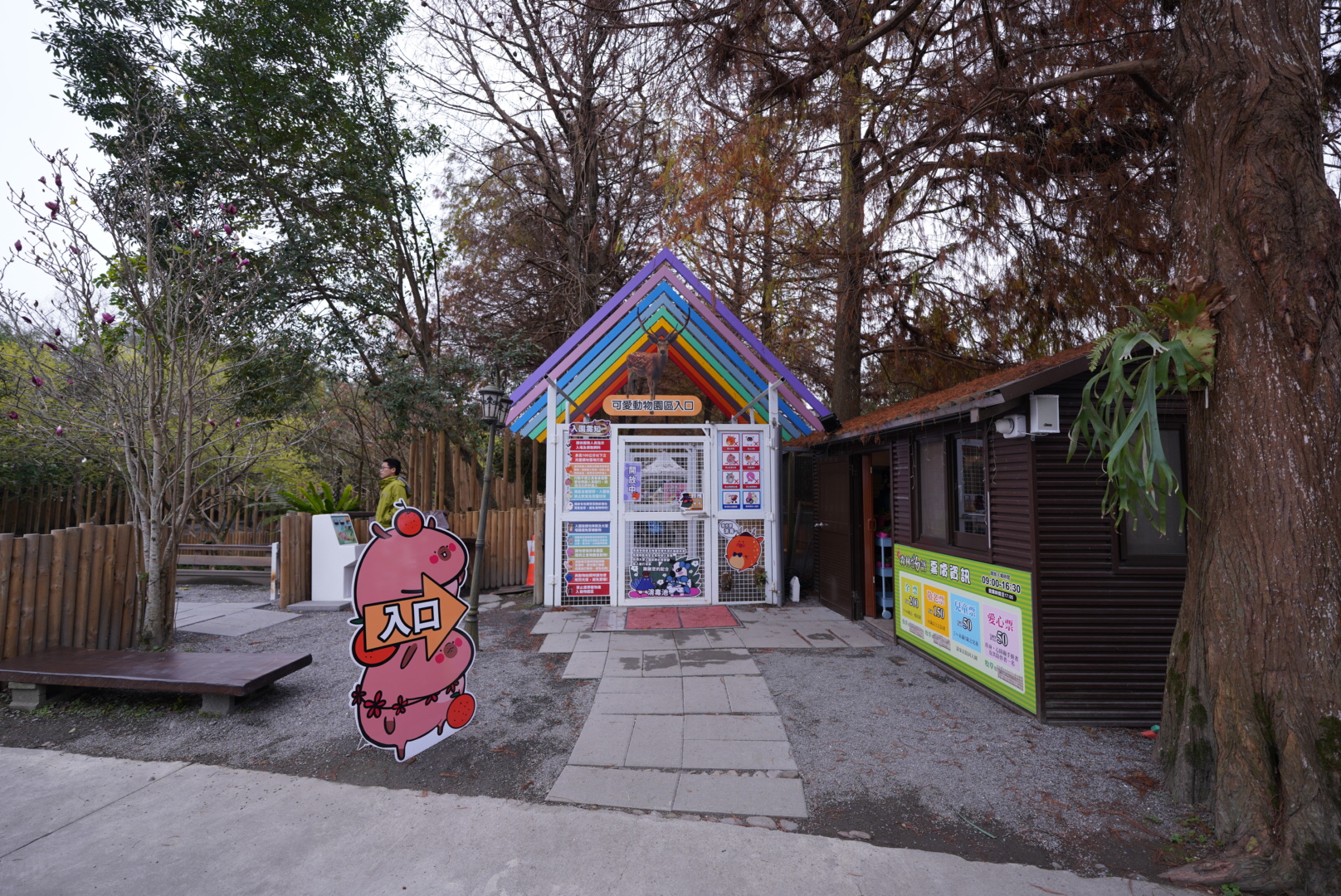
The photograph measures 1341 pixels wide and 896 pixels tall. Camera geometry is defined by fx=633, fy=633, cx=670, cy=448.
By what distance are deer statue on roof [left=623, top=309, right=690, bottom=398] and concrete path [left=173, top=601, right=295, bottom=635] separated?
5836 millimetres

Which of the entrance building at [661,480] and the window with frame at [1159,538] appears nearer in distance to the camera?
the window with frame at [1159,538]

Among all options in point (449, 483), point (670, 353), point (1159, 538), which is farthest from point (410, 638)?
point (449, 483)

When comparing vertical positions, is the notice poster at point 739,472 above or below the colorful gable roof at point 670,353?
below

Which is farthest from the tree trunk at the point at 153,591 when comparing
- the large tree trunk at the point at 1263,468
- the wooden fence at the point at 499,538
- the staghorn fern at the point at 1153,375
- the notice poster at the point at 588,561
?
the large tree trunk at the point at 1263,468

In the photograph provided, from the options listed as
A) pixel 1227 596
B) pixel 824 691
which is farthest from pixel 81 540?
pixel 1227 596

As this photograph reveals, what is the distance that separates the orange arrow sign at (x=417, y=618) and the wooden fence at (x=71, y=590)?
3.76m

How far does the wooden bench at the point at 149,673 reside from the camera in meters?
4.87

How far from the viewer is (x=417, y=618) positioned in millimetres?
4328

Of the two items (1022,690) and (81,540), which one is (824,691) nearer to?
(1022,690)

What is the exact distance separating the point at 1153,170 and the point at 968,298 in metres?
3.12

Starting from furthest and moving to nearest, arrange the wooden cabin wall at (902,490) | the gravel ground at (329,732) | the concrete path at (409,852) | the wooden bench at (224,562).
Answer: the wooden bench at (224,562)
the wooden cabin wall at (902,490)
the gravel ground at (329,732)
the concrete path at (409,852)

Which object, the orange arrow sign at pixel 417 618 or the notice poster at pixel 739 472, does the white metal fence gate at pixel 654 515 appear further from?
the orange arrow sign at pixel 417 618

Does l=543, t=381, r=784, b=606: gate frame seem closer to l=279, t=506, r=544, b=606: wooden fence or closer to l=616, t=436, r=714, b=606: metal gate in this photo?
l=616, t=436, r=714, b=606: metal gate

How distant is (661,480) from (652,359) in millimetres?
1749
